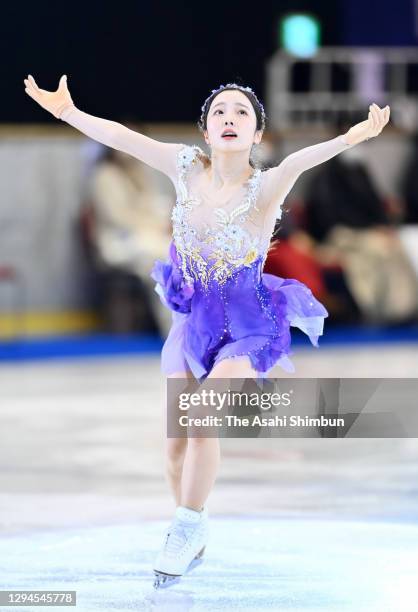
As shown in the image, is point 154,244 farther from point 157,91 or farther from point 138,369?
point 157,91

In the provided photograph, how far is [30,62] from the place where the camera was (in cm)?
1177

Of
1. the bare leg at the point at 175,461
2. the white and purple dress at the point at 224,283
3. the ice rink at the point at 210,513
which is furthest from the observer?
the bare leg at the point at 175,461

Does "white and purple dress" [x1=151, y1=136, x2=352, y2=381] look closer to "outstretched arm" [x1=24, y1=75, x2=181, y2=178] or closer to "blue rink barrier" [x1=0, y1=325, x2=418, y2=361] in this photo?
"outstretched arm" [x1=24, y1=75, x2=181, y2=178]

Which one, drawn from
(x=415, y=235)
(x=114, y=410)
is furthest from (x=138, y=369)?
(x=415, y=235)

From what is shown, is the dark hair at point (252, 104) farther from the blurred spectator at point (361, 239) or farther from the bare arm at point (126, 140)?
the blurred spectator at point (361, 239)

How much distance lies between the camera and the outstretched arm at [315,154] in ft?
12.0

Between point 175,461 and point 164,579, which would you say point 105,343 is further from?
point 164,579

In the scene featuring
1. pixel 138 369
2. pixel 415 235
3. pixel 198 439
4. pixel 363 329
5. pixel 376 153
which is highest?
pixel 376 153

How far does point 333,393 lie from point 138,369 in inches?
203

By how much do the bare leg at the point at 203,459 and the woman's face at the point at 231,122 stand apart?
1.93 feet

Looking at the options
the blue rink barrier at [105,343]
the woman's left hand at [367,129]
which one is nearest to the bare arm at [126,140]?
the woman's left hand at [367,129]

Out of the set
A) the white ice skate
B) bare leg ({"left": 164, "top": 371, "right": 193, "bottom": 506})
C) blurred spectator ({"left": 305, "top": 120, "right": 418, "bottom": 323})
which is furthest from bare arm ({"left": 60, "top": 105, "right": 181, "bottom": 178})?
blurred spectator ({"left": 305, "top": 120, "right": 418, "bottom": 323})

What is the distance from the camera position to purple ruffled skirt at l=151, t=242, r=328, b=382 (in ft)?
12.3

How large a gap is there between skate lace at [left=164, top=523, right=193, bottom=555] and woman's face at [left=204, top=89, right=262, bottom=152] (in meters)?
1.04
